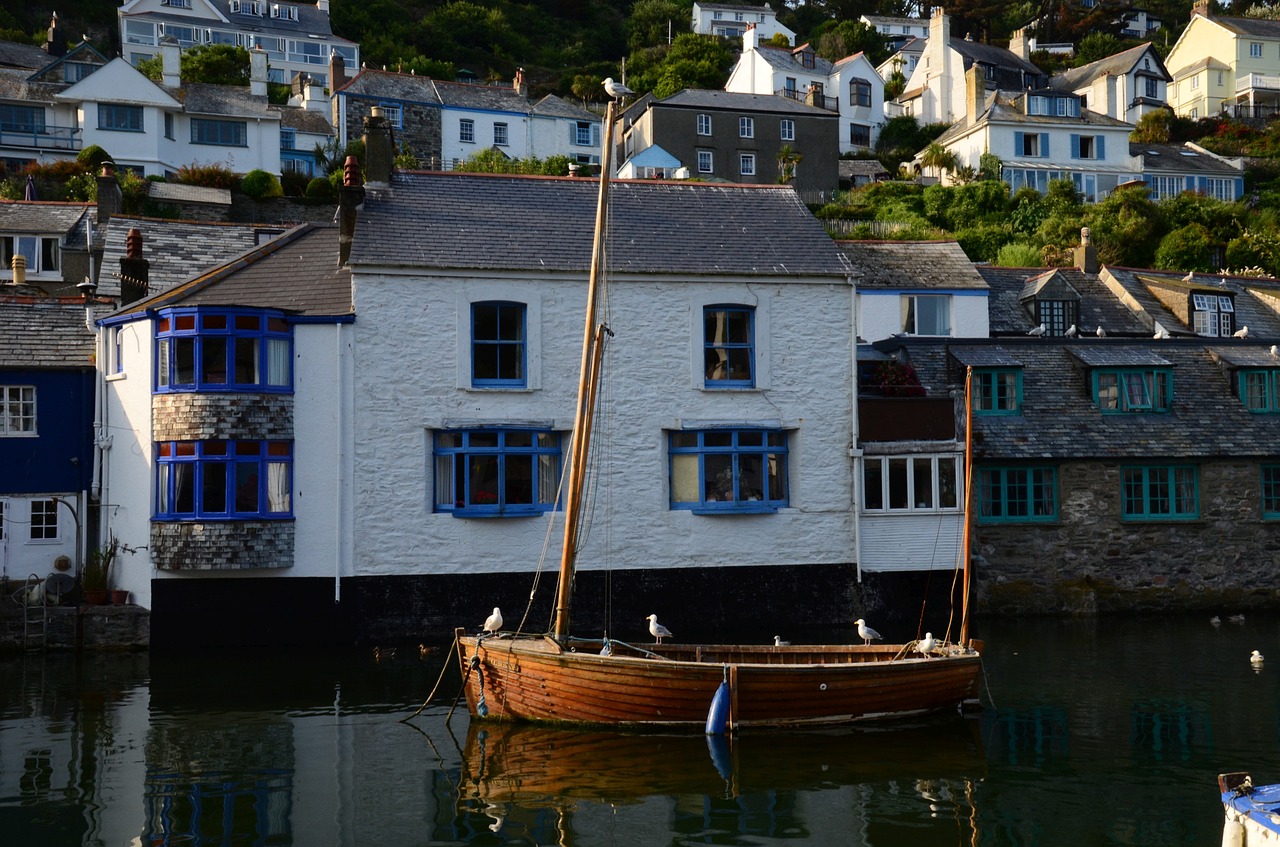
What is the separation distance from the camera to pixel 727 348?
27250 millimetres

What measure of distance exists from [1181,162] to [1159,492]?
48073 millimetres

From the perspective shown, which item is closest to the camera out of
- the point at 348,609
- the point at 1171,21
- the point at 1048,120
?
the point at 348,609

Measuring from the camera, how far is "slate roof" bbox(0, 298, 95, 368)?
27.0 meters

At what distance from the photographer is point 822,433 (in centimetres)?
2748

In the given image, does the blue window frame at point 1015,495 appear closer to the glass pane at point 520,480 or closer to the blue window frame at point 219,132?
the glass pane at point 520,480

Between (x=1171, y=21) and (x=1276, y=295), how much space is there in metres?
76.5

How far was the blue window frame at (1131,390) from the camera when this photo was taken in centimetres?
3062

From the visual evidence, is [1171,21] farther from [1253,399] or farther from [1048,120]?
[1253,399]

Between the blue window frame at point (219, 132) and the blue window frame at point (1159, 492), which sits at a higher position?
the blue window frame at point (219, 132)

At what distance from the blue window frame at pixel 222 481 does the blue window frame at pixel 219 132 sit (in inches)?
1490

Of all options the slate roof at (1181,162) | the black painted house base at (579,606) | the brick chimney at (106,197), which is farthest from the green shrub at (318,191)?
the slate roof at (1181,162)

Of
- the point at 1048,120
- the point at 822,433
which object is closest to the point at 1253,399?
the point at 822,433

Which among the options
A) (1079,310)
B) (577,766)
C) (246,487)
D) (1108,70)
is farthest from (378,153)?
(1108,70)

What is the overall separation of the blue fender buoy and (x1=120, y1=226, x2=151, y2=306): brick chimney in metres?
17.1
